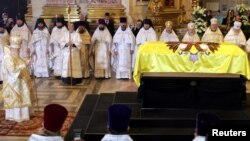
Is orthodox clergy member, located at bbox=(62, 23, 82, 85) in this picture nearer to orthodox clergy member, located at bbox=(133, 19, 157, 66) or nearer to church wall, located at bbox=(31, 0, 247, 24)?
orthodox clergy member, located at bbox=(133, 19, 157, 66)

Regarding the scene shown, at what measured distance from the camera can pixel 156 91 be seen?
8508 mm

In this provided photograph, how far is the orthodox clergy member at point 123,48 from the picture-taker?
1285 cm

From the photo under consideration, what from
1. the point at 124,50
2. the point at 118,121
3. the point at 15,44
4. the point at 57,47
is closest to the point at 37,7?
the point at 57,47

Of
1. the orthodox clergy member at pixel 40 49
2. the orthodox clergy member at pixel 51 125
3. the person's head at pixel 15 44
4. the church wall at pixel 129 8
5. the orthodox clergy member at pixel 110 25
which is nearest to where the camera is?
the orthodox clergy member at pixel 51 125

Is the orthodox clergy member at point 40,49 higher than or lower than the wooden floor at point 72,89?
higher

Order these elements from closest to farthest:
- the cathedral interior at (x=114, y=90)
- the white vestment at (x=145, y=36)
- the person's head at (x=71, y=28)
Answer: the cathedral interior at (x=114, y=90), the person's head at (x=71, y=28), the white vestment at (x=145, y=36)

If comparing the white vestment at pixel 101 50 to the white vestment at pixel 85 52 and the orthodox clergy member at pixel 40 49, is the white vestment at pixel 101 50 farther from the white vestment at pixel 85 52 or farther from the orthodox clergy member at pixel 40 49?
the orthodox clergy member at pixel 40 49

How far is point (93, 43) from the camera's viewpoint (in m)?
13.1

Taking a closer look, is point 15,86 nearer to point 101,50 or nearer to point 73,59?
point 73,59

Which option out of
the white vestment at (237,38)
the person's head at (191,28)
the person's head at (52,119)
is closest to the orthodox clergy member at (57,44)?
the person's head at (191,28)

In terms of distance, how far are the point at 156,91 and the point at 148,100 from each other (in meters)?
0.23

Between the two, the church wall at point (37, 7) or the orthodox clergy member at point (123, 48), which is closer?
the orthodox clergy member at point (123, 48)

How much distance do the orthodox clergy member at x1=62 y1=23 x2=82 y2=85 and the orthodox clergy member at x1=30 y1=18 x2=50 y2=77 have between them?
84cm

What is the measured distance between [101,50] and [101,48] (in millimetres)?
60
